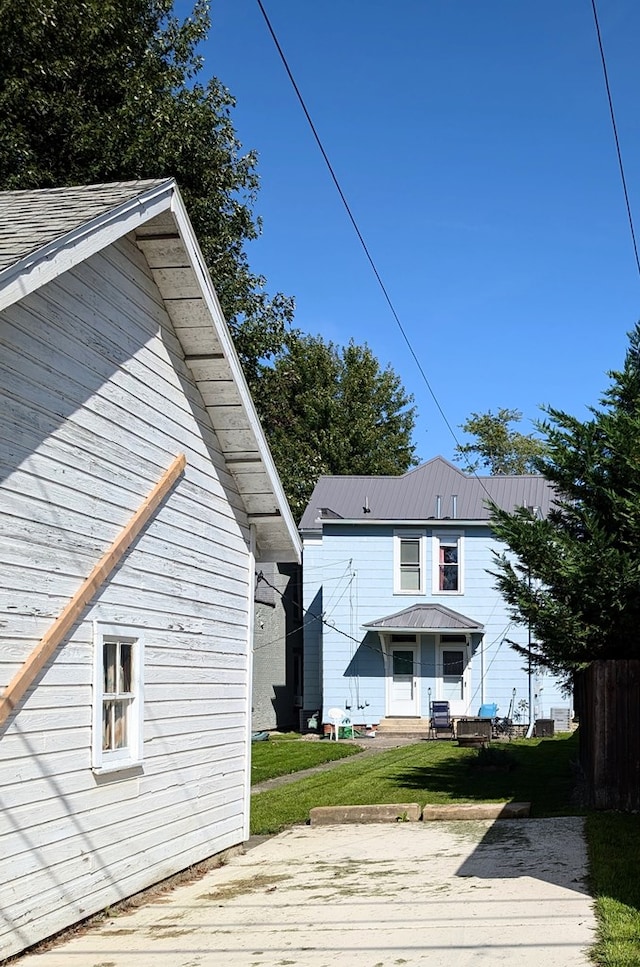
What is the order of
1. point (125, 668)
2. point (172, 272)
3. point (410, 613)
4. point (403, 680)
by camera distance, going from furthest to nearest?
point (403, 680), point (410, 613), point (172, 272), point (125, 668)

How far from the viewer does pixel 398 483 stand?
110 ft

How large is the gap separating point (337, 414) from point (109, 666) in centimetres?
4130

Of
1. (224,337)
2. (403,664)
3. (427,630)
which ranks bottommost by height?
(403,664)

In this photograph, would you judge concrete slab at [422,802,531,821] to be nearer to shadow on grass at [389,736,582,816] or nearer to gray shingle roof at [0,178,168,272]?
shadow on grass at [389,736,582,816]

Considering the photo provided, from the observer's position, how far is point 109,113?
2056cm

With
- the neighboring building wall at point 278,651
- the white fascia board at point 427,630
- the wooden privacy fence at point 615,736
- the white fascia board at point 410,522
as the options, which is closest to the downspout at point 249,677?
the wooden privacy fence at point 615,736

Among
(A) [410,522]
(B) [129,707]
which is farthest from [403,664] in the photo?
(B) [129,707]

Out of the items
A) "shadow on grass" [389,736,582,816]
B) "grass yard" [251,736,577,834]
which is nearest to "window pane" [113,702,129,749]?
"grass yard" [251,736,577,834]

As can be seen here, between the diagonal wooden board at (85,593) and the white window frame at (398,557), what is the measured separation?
22022 millimetres

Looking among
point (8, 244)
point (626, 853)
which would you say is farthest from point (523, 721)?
point (8, 244)

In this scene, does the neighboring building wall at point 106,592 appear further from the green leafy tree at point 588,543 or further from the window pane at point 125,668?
the green leafy tree at point 588,543

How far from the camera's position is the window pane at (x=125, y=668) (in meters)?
9.06

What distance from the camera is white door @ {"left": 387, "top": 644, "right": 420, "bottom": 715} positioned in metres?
31.4

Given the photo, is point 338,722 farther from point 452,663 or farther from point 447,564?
point 447,564
